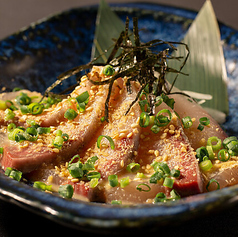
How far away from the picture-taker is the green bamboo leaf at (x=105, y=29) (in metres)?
4.15

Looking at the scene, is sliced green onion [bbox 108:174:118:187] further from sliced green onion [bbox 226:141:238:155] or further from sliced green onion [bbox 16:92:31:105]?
sliced green onion [bbox 16:92:31:105]

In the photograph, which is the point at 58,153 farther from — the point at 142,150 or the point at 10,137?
the point at 142,150

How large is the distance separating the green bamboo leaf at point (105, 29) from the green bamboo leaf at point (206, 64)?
81cm

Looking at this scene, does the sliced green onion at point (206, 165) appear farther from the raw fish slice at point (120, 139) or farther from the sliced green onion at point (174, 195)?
the raw fish slice at point (120, 139)

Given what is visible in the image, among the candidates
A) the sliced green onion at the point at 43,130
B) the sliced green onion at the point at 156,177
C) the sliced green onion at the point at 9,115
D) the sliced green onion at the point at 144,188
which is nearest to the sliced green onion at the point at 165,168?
the sliced green onion at the point at 156,177

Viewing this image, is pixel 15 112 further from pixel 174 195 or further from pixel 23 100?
pixel 174 195

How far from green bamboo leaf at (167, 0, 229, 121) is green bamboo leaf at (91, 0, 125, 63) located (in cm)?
81

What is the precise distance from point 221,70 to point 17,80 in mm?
2271

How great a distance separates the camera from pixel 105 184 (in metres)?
2.16

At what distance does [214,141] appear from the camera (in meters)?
2.53

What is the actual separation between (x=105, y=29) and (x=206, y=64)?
1.30m

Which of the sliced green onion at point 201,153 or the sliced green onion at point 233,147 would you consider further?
the sliced green onion at point 233,147

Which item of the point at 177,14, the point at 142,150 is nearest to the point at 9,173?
the point at 142,150

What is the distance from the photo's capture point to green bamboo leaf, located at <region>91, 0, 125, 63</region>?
13.6ft
